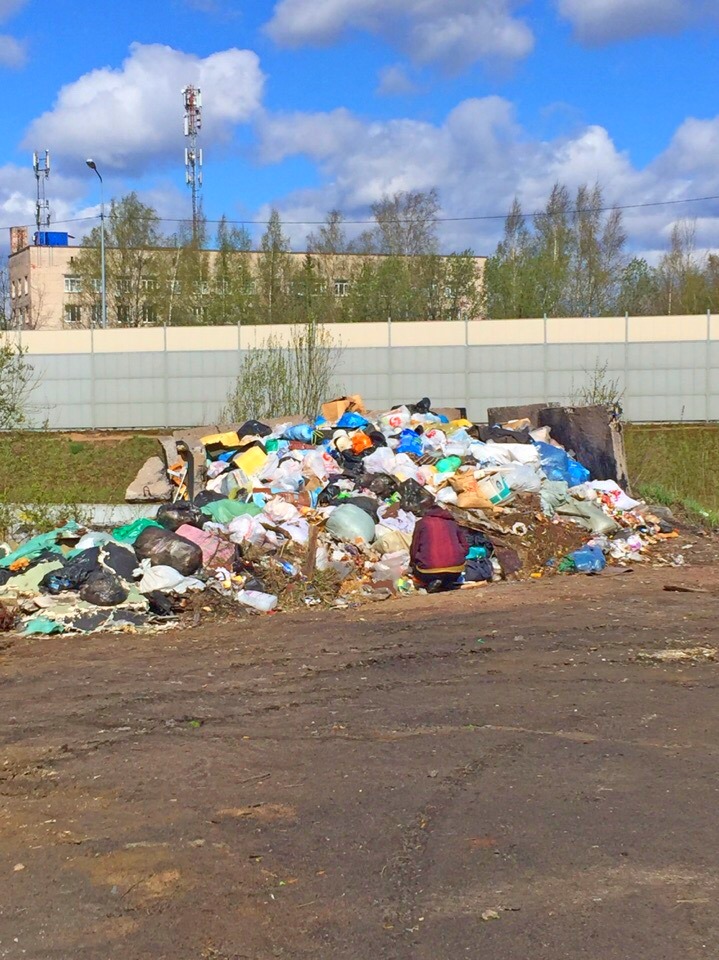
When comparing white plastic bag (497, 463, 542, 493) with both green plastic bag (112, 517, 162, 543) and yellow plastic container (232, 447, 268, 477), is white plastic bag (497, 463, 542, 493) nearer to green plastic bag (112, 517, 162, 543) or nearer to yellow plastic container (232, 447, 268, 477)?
yellow plastic container (232, 447, 268, 477)

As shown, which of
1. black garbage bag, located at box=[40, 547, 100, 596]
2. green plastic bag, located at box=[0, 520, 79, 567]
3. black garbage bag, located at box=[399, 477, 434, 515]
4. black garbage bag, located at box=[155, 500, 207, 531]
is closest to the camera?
black garbage bag, located at box=[40, 547, 100, 596]

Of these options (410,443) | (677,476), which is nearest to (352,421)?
(410,443)

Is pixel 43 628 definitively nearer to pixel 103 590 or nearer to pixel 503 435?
pixel 103 590

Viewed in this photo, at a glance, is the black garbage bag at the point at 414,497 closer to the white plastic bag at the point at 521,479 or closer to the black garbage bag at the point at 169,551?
the white plastic bag at the point at 521,479

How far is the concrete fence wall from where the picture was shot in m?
26.7

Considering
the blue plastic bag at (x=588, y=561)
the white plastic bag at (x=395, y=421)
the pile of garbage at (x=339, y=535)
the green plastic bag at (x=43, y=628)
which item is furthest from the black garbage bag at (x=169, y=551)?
the white plastic bag at (x=395, y=421)

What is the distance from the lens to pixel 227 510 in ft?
34.5

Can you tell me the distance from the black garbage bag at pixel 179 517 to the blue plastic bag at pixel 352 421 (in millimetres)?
4011

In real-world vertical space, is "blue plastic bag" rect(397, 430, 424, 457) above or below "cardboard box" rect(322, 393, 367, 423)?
below

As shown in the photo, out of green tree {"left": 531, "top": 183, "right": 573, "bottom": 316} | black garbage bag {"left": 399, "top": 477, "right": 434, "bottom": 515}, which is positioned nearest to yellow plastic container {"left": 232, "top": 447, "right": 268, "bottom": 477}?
black garbage bag {"left": 399, "top": 477, "right": 434, "bottom": 515}

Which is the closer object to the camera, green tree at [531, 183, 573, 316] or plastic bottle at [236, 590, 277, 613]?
plastic bottle at [236, 590, 277, 613]

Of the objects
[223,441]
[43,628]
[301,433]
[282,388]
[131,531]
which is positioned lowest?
[43,628]

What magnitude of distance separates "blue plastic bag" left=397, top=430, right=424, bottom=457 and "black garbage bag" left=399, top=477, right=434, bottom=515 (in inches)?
56.2

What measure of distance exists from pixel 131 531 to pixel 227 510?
96 centimetres
